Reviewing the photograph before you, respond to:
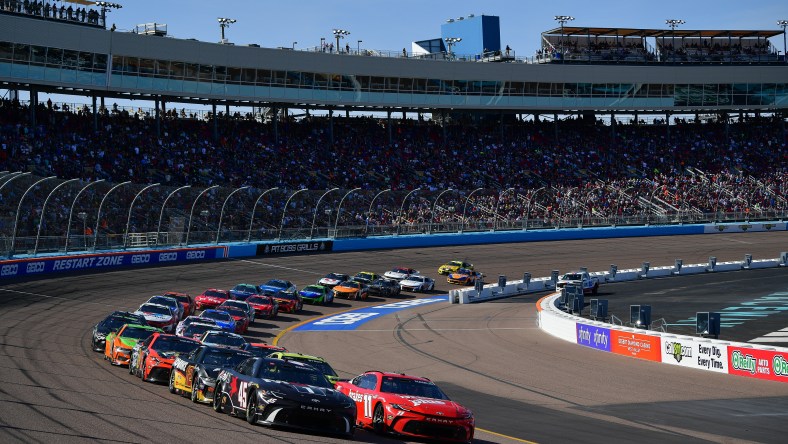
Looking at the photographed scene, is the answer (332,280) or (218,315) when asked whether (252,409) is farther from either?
(332,280)

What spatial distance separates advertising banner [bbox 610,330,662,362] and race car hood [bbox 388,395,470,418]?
14123 millimetres

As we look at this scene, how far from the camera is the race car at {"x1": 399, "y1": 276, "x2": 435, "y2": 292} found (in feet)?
176

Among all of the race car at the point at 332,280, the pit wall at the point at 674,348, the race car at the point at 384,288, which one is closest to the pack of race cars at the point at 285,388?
the pit wall at the point at 674,348

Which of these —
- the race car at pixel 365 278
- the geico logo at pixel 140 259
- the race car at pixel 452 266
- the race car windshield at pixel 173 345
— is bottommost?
the race car at pixel 452 266

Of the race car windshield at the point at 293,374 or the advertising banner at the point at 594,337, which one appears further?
the advertising banner at the point at 594,337

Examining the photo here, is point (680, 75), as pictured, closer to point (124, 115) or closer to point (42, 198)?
point (124, 115)

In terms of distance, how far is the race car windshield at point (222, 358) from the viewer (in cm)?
1827

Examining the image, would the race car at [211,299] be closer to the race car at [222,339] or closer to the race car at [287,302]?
the race car at [287,302]

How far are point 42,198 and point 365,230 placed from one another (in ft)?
82.6

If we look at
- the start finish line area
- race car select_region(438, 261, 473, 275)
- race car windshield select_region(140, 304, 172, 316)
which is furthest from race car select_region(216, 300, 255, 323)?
race car select_region(438, 261, 473, 275)

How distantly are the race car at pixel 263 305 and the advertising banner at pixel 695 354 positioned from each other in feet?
55.4

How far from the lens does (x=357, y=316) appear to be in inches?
1645

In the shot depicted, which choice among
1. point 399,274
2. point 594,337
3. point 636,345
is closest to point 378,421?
point 636,345

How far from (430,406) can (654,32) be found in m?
92.0
